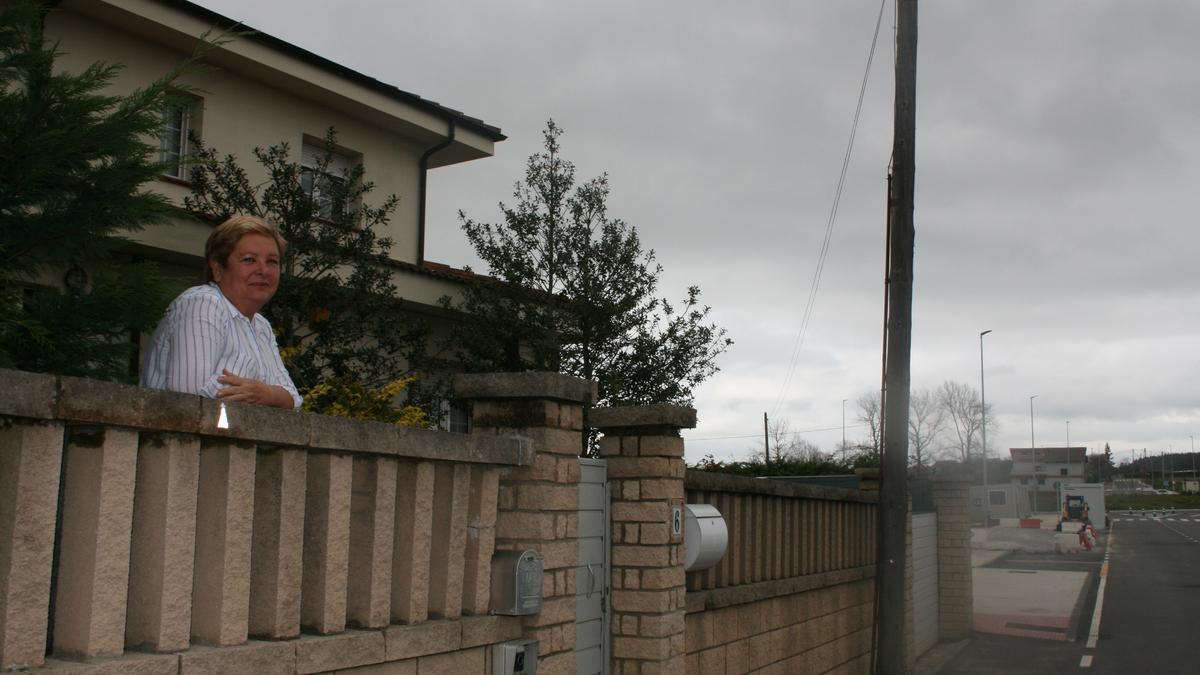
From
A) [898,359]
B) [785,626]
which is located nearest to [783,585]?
[785,626]

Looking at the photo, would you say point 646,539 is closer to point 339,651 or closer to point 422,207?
point 339,651

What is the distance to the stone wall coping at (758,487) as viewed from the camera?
6441 mm

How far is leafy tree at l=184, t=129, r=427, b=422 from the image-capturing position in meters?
10.7

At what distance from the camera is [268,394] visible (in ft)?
11.4

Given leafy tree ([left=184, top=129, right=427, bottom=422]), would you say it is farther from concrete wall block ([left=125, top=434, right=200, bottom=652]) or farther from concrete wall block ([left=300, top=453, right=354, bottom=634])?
concrete wall block ([left=125, top=434, right=200, bottom=652])

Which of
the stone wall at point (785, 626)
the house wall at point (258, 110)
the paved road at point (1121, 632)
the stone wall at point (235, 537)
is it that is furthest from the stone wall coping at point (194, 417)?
the paved road at point (1121, 632)

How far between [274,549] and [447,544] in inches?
40.3

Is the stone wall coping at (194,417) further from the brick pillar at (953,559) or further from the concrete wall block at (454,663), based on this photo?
the brick pillar at (953,559)

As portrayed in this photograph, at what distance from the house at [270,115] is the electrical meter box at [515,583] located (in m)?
6.91

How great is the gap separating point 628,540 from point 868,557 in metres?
6.07

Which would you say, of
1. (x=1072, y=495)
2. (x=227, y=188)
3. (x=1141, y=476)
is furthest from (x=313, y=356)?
(x=1141, y=476)

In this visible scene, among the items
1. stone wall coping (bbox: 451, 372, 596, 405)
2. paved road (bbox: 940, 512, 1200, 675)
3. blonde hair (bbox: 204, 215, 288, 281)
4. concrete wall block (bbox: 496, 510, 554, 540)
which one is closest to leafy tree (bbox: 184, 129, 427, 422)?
stone wall coping (bbox: 451, 372, 596, 405)

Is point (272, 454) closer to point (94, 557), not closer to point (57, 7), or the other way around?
point (94, 557)

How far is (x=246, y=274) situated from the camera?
12.0ft
